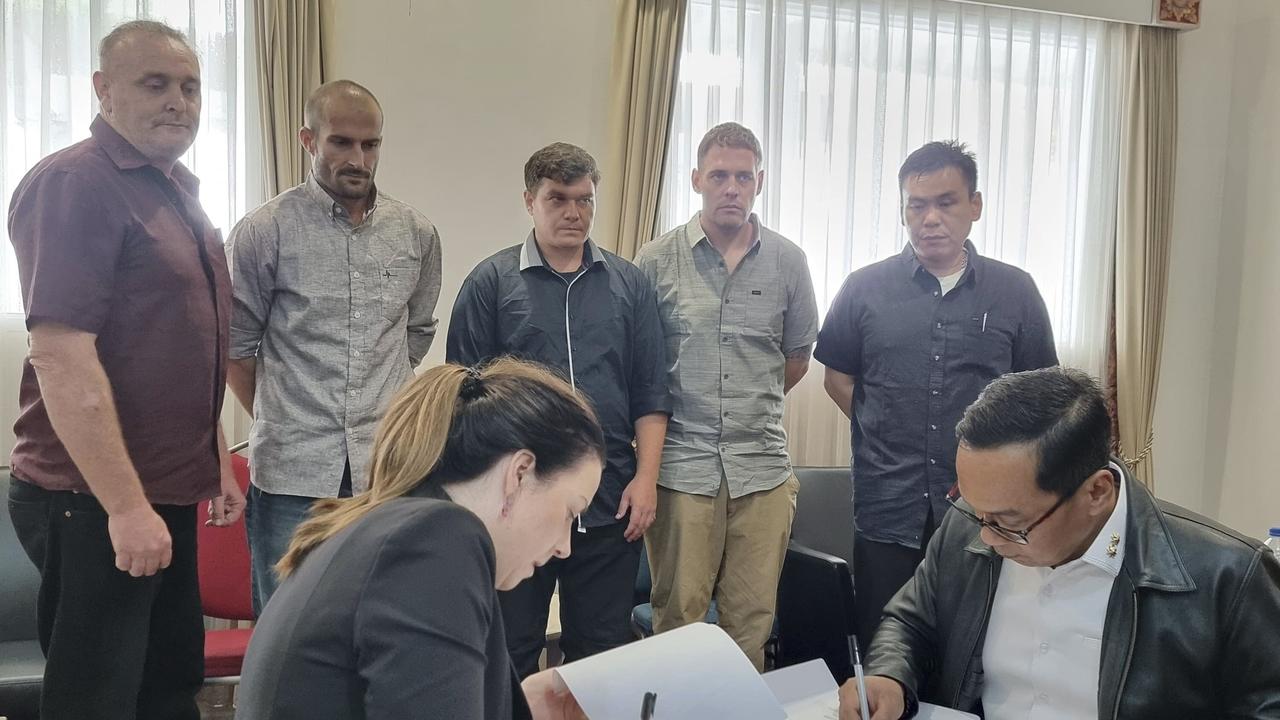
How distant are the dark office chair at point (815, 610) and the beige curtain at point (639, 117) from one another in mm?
1480

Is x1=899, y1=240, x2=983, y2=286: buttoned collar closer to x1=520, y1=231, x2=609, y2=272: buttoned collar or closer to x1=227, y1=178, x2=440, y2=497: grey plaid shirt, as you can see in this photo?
x1=520, y1=231, x2=609, y2=272: buttoned collar

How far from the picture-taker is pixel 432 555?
3.08ft

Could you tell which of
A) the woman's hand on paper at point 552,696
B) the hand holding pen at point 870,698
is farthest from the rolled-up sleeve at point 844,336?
the woman's hand on paper at point 552,696

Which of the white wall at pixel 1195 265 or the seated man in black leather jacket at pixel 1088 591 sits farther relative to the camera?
the white wall at pixel 1195 265

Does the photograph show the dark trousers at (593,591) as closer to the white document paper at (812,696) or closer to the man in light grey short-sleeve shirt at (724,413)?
the man in light grey short-sleeve shirt at (724,413)

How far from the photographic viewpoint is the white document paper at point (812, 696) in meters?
1.50

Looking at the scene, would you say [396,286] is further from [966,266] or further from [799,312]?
[966,266]

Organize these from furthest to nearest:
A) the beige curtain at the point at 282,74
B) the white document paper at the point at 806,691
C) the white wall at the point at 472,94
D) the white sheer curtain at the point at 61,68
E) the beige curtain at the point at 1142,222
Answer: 1. the beige curtain at the point at 1142,222
2. the white wall at the point at 472,94
3. the beige curtain at the point at 282,74
4. the white sheer curtain at the point at 61,68
5. the white document paper at the point at 806,691

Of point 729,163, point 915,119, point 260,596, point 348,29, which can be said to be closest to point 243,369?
point 260,596

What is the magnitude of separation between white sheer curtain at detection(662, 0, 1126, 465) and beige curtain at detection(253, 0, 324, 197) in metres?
1.40

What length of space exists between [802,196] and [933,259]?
5.35 feet

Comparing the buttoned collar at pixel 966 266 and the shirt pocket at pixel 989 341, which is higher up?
the buttoned collar at pixel 966 266

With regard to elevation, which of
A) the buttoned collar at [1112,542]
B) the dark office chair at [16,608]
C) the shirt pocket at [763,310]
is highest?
the shirt pocket at [763,310]

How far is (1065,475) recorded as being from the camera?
1.40 metres
